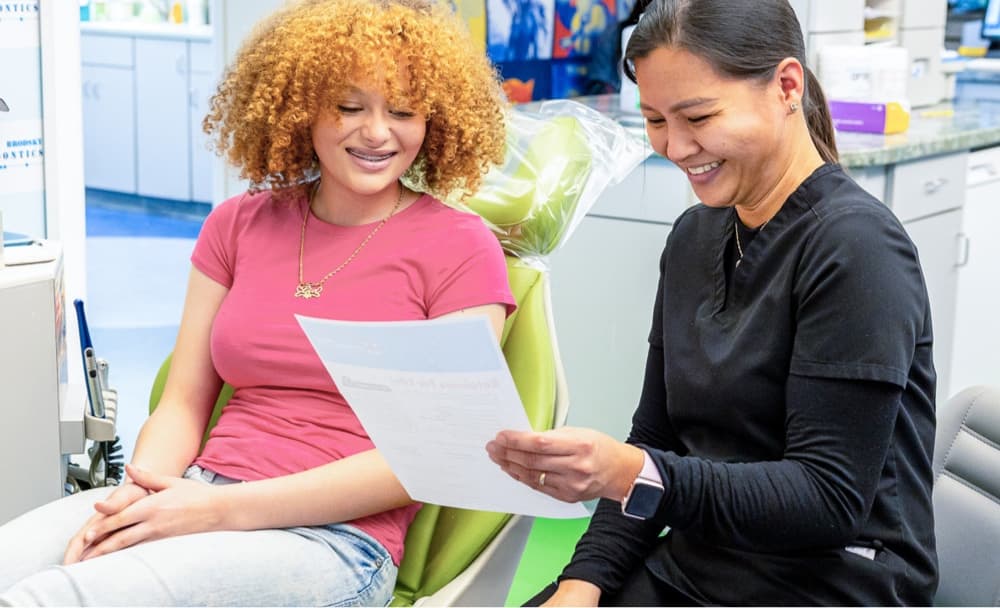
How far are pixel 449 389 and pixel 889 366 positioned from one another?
0.41 metres

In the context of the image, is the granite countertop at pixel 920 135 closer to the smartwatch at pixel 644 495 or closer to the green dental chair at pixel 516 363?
the green dental chair at pixel 516 363

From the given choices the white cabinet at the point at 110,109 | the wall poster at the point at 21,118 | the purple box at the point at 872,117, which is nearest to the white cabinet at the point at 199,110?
the white cabinet at the point at 110,109

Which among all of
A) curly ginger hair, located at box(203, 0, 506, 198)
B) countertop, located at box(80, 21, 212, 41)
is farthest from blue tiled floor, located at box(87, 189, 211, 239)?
curly ginger hair, located at box(203, 0, 506, 198)

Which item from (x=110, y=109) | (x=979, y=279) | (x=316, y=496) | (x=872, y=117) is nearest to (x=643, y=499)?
(x=316, y=496)

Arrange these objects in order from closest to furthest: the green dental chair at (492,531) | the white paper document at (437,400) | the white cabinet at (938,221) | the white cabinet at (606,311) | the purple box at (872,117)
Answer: the white paper document at (437,400) → the green dental chair at (492,531) → the white cabinet at (606,311) → the white cabinet at (938,221) → the purple box at (872,117)

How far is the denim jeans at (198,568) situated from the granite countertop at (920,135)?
143 centimetres

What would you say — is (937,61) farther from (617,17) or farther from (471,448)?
(471,448)

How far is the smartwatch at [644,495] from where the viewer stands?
3.77 ft

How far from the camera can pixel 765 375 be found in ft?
4.06

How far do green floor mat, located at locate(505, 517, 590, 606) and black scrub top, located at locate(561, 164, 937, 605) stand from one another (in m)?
1.39

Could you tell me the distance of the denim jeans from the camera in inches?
50.4

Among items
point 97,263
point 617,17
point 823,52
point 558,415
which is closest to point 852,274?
point 558,415

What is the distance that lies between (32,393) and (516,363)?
2.34ft

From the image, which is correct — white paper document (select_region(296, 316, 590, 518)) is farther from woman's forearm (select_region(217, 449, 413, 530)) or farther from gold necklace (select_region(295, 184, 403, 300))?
gold necklace (select_region(295, 184, 403, 300))
